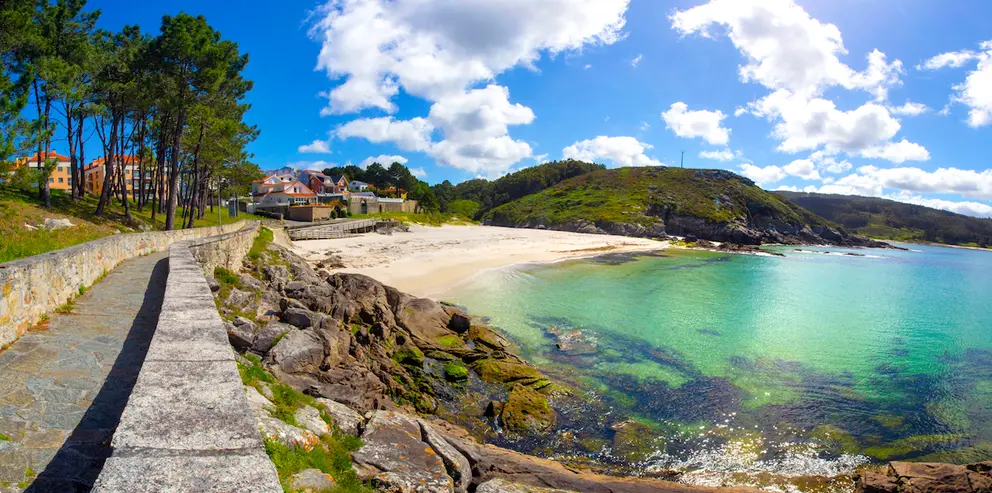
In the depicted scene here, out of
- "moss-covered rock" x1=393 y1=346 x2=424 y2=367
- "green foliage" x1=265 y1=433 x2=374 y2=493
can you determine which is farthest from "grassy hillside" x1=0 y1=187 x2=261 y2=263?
"green foliage" x1=265 y1=433 x2=374 y2=493

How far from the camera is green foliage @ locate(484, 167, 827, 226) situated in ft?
356

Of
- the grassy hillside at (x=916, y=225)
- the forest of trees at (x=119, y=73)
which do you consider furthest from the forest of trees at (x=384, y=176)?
the grassy hillside at (x=916, y=225)

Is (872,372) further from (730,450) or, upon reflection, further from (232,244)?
(232,244)

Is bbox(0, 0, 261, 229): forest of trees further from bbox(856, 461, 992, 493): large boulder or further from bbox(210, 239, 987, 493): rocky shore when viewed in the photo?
bbox(856, 461, 992, 493): large boulder

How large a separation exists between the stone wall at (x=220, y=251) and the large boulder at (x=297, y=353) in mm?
3949

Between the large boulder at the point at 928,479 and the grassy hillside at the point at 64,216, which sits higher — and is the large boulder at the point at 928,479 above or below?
below

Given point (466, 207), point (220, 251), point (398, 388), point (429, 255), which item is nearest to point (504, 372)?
point (398, 388)

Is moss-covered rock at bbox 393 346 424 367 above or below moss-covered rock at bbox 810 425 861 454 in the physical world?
above

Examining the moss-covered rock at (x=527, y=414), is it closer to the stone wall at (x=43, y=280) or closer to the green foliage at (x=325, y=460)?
the green foliage at (x=325, y=460)

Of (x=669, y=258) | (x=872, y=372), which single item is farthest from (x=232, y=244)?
(x=669, y=258)

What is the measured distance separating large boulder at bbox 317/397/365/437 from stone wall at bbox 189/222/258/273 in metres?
6.91

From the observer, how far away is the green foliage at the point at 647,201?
356ft

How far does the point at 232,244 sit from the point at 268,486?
689 inches

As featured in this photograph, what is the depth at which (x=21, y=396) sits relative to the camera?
15.4ft
